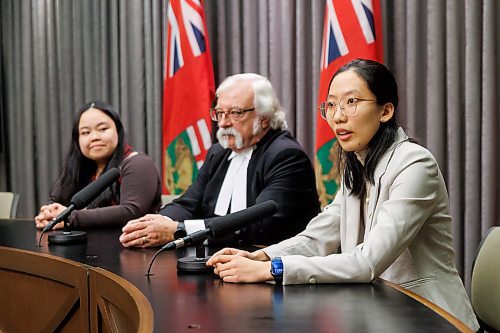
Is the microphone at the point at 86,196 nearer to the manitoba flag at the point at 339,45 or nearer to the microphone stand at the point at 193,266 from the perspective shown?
the microphone stand at the point at 193,266

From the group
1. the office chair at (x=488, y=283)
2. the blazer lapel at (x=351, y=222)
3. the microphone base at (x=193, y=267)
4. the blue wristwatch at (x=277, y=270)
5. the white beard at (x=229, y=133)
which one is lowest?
the office chair at (x=488, y=283)

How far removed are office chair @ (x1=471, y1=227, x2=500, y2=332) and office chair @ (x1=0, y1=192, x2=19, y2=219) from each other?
2.78 meters

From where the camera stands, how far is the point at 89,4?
5.47 metres

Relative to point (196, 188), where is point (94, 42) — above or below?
above

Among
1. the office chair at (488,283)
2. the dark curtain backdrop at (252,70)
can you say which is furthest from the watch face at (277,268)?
the dark curtain backdrop at (252,70)

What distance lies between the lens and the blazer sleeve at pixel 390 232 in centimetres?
169

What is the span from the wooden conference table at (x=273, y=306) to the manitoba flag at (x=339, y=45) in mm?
1881

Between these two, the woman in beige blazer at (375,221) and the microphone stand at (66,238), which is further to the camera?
the microphone stand at (66,238)

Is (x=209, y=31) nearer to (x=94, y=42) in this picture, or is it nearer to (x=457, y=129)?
(x=94, y=42)

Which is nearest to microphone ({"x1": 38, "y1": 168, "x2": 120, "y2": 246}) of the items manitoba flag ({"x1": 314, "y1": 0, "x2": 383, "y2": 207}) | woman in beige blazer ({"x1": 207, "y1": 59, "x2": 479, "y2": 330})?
woman in beige blazer ({"x1": 207, "y1": 59, "x2": 479, "y2": 330})

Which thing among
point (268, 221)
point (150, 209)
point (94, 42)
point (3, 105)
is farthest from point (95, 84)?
point (268, 221)

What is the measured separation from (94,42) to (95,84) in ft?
1.08

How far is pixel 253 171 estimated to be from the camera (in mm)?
2994

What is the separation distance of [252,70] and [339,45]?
1060 millimetres
